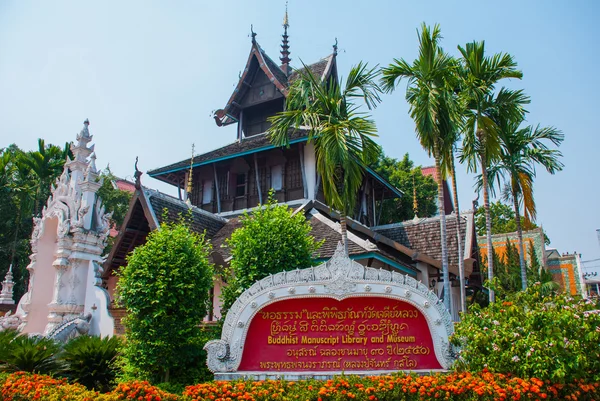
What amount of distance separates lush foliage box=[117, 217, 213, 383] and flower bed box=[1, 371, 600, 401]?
7.00ft

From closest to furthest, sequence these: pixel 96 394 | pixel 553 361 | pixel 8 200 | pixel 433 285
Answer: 1. pixel 553 361
2. pixel 96 394
3. pixel 433 285
4. pixel 8 200

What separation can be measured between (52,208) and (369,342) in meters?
10.8

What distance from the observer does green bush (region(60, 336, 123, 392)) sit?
8.59 metres

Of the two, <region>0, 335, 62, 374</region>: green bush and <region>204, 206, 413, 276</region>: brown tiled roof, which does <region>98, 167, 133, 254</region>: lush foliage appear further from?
<region>0, 335, 62, 374</region>: green bush

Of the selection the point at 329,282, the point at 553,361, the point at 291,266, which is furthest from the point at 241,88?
the point at 553,361

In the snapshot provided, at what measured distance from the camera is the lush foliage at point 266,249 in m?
9.13

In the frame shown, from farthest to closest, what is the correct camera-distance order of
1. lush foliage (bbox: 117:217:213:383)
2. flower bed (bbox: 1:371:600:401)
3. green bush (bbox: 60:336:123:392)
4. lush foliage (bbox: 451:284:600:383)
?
green bush (bbox: 60:336:123:392), lush foliage (bbox: 117:217:213:383), lush foliage (bbox: 451:284:600:383), flower bed (bbox: 1:371:600:401)

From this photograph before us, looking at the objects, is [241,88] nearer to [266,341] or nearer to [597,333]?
[266,341]

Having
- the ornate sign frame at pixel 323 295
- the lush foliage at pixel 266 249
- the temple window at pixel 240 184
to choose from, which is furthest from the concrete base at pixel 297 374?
the temple window at pixel 240 184

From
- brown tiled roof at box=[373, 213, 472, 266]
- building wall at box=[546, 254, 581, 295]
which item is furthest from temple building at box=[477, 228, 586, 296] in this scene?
brown tiled roof at box=[373, 213, 472, 266]

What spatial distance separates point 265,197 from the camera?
18.0 m

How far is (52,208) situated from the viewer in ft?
44.1

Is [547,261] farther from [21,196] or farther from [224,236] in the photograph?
[21,196]

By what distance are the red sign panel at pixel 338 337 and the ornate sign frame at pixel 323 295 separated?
0.11m
